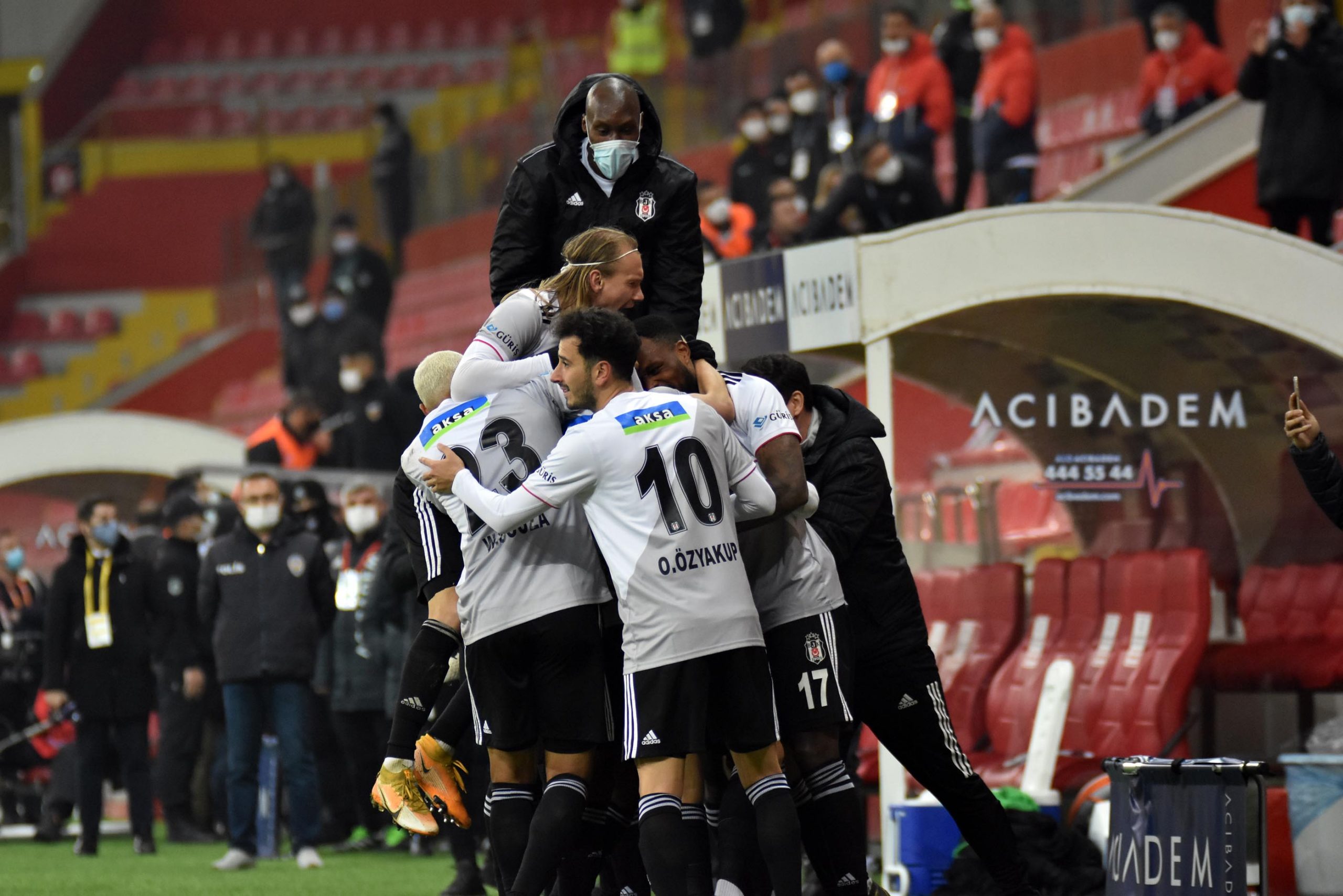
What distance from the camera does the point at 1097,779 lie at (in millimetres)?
8938

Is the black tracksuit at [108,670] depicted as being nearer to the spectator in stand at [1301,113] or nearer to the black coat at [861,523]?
the black coat at [861,523]

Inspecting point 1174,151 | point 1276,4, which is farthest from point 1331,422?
point 1276,4

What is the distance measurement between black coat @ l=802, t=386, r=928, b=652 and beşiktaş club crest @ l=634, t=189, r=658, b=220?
2.83ft

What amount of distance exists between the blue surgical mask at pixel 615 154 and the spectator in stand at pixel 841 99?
734 centimetres

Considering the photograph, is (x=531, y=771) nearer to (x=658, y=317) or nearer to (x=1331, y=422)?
(x=658, y=317)

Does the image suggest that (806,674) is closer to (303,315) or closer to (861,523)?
(861,523)

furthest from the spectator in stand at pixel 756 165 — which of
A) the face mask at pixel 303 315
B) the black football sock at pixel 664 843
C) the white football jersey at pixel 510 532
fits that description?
the black football sock at pixel 664 843

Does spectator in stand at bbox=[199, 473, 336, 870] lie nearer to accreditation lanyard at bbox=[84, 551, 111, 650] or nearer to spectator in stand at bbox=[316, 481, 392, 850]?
spectator in stand at bbox=[316, 481, 392, 850]

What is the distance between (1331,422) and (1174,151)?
11.8ft

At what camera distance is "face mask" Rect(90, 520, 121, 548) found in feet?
39.8

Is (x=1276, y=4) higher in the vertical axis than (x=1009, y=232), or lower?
higher

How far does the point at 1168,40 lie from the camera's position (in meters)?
13.3

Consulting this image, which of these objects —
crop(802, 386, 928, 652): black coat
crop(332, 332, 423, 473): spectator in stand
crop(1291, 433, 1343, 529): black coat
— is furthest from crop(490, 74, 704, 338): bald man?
crop(332, 332, 423, 473): spectator in stand

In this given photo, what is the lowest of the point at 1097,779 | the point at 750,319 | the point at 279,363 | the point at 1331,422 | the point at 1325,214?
the point at 1097,779
